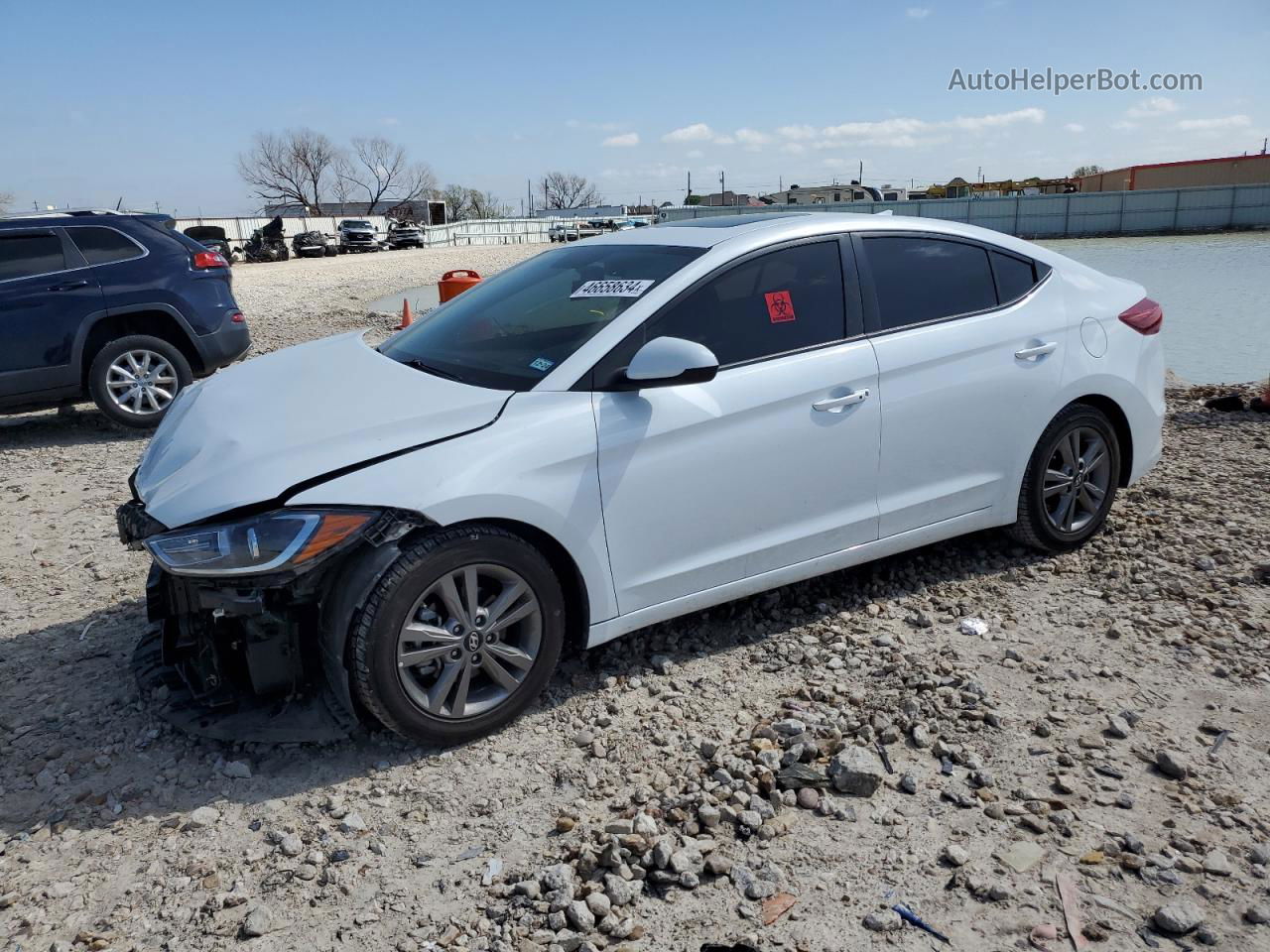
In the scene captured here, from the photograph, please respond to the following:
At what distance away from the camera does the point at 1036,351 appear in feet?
14.7

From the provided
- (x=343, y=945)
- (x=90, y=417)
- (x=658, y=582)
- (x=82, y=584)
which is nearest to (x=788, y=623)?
(x=658, y=582)

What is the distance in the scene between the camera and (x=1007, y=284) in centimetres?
460

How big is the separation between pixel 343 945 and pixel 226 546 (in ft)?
4.03

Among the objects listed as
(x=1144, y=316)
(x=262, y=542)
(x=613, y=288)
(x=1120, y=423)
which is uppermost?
(x=613, y=288)

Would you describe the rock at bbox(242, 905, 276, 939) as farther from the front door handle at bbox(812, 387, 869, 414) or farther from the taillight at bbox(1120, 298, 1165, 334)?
the taillight at bbox(1120, 298, 1165, 334)

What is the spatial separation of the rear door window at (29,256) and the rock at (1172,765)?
8482 mm

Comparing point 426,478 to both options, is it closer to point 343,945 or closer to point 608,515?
point 608,515

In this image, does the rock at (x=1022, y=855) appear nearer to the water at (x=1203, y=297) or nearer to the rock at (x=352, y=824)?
the rock at (x=352, y=824)

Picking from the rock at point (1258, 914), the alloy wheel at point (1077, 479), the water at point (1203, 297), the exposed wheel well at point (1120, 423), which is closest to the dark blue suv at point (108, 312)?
the alloy wheel at point (1077, 479)

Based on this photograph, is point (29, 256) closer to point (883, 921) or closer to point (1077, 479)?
point (1077, 479)

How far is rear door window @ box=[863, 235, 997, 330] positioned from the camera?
4.23 metres

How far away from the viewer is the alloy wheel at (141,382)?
26.9ft

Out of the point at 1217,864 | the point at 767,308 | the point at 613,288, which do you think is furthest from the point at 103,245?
the point at 1217,864

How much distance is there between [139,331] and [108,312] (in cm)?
32
